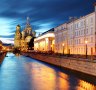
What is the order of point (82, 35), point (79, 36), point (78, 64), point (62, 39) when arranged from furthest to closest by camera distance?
point (62, 39), point (79, 36), point (82, 35), point (78, 64)

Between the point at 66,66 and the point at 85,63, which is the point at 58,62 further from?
the point at 85,63

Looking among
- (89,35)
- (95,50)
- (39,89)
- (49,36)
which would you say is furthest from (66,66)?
(49,36)

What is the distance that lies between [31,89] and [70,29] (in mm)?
69568

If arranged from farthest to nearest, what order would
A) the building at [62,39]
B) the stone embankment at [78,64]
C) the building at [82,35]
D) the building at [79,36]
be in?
the building at [62,39], the building at [82,35], the building at [79,36], the stone embankment at [78,64]

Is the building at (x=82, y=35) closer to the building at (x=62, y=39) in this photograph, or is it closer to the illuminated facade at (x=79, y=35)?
the illuminated facade at (x=79, y=35)

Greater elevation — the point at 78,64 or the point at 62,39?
the point at 62,39

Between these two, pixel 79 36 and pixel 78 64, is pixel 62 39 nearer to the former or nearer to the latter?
pixel 79 36

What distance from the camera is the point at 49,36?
155250 mm

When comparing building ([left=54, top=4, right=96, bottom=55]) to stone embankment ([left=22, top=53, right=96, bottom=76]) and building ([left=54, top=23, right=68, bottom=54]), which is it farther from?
stone embankment ([left=22, top=53, right=96, bottom=76])

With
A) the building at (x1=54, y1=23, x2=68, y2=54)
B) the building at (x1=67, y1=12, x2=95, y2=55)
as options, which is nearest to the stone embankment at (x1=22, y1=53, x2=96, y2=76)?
the building at (x1=67, y1=12, x2=95, y2=55)

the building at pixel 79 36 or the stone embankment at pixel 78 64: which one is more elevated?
the building at pixel 79 36

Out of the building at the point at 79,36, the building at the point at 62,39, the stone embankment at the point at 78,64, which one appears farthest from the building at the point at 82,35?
the stone embankment at the point at 78,64

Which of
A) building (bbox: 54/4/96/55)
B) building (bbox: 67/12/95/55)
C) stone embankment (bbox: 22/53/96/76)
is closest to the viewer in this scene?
stone embankment (bbox: 22/53/96/76)

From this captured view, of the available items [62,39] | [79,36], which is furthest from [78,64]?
[62,39]
